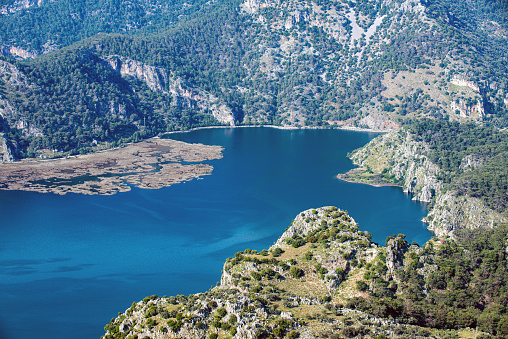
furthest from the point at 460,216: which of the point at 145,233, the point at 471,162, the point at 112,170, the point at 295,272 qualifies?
the point at 112,170

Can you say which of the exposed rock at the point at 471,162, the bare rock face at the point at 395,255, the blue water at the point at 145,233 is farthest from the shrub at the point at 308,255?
the exposed rock at the point at 471,162

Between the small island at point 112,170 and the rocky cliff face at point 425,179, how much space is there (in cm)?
4617

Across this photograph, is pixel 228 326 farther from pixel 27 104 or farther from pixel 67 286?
pixel 27 104

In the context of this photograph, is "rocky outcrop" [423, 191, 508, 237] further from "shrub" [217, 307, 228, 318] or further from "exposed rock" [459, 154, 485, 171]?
"shrub" [217, 307, 228, 318]

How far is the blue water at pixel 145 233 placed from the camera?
7692 centimetres

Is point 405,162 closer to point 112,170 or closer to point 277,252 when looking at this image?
point 112,170

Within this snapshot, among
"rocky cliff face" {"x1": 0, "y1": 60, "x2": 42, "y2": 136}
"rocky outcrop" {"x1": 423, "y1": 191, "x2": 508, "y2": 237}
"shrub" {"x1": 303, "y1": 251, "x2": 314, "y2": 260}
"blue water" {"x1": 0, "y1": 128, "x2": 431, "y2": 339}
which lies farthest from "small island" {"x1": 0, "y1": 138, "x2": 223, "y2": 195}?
"shrub" {"x1": 303, "y1": 251, "x2": 314, "y2": 260}

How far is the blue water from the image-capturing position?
3028 inches

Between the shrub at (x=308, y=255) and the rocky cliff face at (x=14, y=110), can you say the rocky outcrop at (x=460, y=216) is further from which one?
the rocky cliff face at (x=14, y=110)

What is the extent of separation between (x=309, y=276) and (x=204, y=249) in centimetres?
4037

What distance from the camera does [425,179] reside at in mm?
126562

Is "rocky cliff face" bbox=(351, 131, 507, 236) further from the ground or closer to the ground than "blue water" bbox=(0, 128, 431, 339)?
further from the ground

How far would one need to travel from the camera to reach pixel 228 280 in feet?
185

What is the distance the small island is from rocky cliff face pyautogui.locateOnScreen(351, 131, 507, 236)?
46.2m
